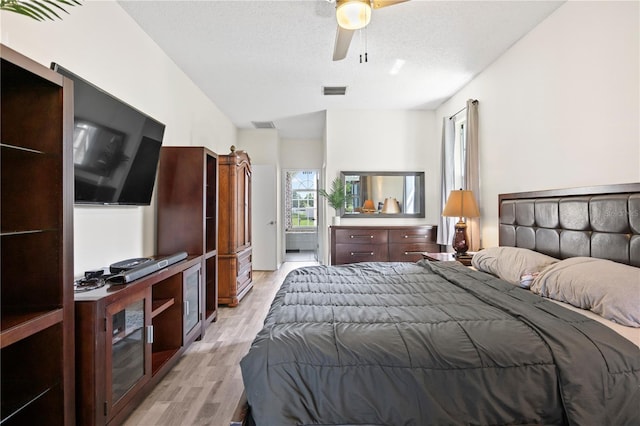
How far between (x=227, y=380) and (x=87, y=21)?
262 cm

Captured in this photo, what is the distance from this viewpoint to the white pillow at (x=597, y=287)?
1.41 meters

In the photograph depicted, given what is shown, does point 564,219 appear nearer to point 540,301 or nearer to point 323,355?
point 540,301

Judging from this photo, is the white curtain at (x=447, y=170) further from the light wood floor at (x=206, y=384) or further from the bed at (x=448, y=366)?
the bed at (x=448, y=366)

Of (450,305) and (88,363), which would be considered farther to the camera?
(450,305)

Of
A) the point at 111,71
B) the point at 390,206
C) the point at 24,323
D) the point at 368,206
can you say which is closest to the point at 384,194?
the point at 390,206

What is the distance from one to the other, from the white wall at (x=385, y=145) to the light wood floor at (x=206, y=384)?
2.52 m

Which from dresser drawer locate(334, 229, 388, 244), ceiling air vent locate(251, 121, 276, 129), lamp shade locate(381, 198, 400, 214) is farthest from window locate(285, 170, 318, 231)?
dresser drawer locate(334, 229, 388, 244)

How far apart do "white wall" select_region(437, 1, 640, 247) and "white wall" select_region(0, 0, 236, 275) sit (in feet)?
11.2

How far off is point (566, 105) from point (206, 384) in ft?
11.0

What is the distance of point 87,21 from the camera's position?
6.95 feet

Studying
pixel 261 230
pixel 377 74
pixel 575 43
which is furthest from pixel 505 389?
pixel 261 230

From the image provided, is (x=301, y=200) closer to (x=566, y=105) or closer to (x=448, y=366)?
(x=566, y=105)

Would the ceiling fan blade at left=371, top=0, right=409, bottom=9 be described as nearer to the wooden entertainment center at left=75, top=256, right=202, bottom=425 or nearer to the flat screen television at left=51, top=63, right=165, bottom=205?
the flat screen television at left=51, top=63, right=165, bottom=205

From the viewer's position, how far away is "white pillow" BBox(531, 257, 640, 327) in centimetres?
141
